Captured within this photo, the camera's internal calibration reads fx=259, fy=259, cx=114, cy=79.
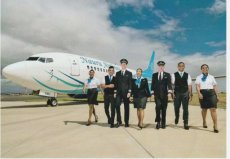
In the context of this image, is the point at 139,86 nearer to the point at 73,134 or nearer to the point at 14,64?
the point at 73,134

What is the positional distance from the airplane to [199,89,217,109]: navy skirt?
11.4 metres

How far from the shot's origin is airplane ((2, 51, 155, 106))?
1599cm

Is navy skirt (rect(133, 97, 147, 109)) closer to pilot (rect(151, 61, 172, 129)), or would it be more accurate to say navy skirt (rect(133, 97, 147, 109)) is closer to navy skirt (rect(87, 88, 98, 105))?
pilot (rect(151, 61, 172, 129))

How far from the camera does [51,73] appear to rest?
17656 millimetres

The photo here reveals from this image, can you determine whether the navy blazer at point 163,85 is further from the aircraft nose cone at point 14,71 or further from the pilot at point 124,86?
the aircraft nose cone at point 14,71

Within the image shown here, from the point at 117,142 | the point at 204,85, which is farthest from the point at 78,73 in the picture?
the point at 117,142

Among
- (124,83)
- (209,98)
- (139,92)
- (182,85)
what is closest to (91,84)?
(124,83)

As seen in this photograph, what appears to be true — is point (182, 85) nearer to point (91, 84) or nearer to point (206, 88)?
point (206, 88)

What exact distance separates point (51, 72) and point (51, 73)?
0.07 m

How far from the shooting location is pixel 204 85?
8234 millimetres

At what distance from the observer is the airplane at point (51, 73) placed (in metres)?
16.0

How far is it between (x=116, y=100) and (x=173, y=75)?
2102 mm

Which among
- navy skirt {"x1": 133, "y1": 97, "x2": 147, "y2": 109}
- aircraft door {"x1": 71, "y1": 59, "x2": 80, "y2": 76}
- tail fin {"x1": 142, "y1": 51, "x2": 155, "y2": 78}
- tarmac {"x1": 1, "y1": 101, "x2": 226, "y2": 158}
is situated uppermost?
tail fin {"x1": 142, "y1": 51, "x2": 155, "y2": 78}

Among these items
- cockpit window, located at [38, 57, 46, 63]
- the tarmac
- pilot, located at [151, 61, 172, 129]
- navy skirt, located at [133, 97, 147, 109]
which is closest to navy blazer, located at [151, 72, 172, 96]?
pilot, located at [151, 61, 172, 129]
